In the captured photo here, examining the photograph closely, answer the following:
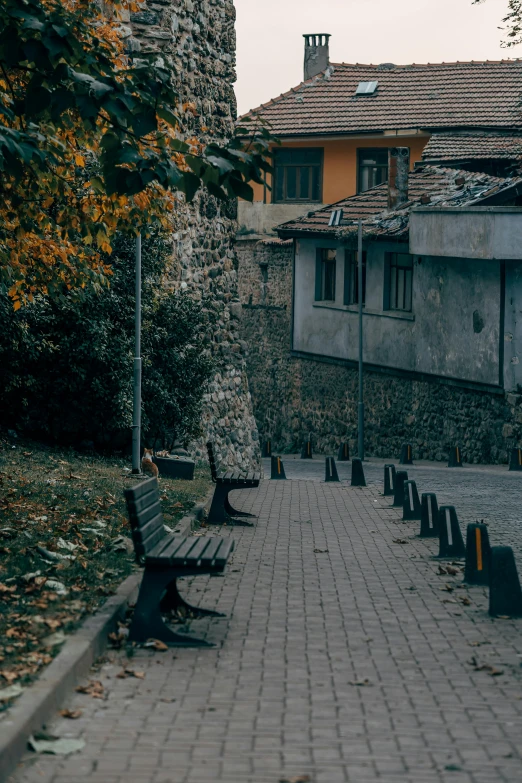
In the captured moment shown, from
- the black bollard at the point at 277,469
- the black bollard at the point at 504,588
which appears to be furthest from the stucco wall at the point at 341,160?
the black bollard at the point at 504,588

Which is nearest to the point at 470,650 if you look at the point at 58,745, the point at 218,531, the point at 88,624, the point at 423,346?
the point at 88,624

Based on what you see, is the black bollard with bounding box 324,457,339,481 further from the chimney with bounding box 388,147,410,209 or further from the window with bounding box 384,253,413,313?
the chimney with bounding box 388,147,410,209

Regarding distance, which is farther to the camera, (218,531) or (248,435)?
(248,435)

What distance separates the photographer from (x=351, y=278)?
36.6 m

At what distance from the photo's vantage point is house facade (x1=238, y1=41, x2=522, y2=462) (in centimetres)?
2880

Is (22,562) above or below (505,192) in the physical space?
below

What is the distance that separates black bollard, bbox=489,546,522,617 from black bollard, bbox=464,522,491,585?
115 cm

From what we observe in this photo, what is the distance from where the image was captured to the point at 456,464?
2811 centimetres

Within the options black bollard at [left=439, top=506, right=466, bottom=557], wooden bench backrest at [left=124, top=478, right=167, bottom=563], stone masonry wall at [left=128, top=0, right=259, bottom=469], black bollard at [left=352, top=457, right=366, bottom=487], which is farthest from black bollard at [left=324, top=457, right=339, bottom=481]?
wooden bench backrest at [left=124, top=478, right=167, bottom=563]

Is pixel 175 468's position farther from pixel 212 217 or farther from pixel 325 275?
pixel 325 275

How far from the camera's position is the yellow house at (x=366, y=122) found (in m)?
43.9

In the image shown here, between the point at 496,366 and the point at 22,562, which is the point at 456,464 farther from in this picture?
the point at 22,562

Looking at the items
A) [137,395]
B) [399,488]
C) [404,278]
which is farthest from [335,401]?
[399,488]

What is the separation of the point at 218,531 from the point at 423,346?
20362 millimetres
